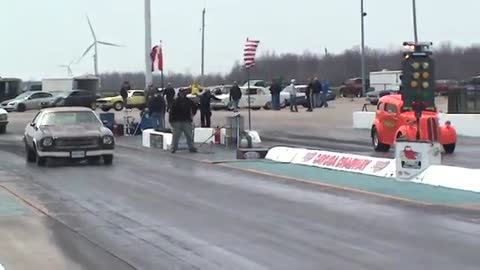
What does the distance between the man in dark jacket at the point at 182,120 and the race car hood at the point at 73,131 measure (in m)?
3.26

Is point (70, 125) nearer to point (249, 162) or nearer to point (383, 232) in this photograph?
point (249, 162)

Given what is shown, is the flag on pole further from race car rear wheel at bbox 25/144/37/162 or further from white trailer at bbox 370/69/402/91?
white trailer at bbox 370/69/402/91

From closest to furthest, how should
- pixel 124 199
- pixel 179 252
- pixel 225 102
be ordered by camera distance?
pixel 179 252
pixel 124 199
pixel 225 102

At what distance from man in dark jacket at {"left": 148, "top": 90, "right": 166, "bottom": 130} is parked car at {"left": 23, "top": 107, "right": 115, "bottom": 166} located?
9.65 metres

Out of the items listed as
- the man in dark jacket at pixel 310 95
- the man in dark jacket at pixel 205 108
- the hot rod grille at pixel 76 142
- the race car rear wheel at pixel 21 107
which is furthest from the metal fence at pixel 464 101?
the race car rear wheel at pixel 21 107

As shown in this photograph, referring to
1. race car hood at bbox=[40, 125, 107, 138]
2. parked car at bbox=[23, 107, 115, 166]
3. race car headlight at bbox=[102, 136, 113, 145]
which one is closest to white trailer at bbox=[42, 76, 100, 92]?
parked car at bbox=[23, 107, 115, 166]

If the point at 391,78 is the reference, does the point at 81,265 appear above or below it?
below

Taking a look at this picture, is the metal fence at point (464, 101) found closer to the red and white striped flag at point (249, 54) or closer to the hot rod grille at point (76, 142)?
the red and white striped flag at point (249, 54)

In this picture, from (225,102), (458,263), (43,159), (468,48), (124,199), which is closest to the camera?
(458,263)

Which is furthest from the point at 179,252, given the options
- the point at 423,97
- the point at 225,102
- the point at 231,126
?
the point at 225,102

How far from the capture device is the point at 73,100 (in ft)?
200

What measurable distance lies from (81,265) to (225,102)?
46380 mm

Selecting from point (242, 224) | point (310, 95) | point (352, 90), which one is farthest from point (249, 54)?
point (352, 90)

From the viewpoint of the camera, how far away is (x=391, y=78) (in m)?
69.6
